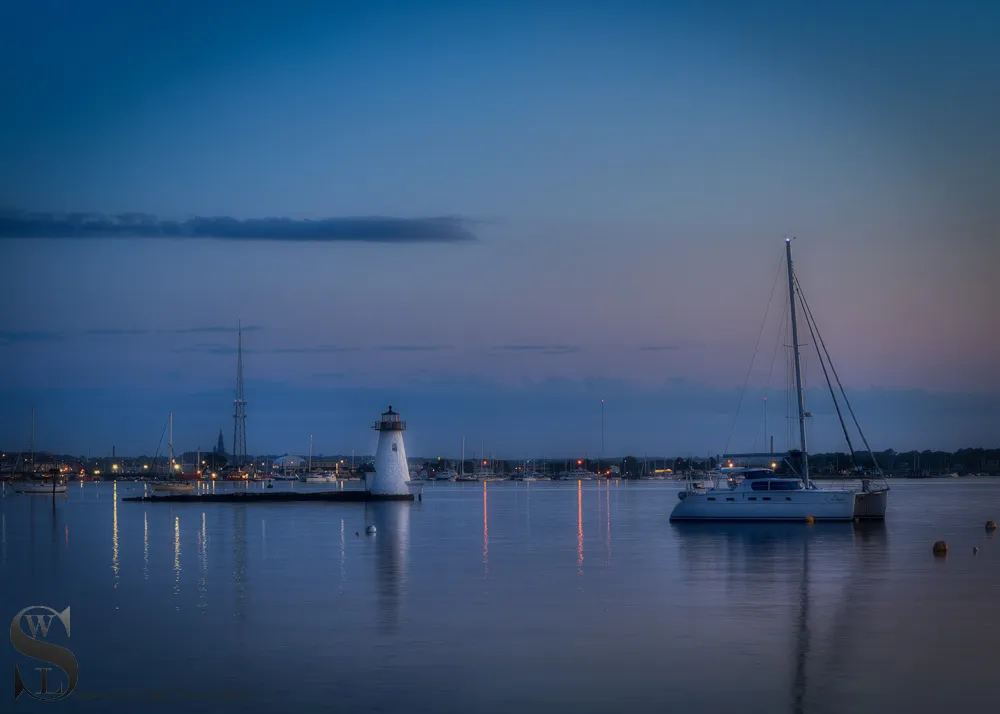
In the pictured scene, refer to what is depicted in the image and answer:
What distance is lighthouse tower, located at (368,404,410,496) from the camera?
8838cm

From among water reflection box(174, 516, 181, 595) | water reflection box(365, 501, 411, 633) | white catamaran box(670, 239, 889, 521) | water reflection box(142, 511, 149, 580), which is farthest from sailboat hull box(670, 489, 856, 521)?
water reflection box(142, 511, 149, 580)

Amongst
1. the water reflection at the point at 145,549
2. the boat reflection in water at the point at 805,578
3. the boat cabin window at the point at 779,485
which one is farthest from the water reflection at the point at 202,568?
the boat cabin window at the point at 779,485

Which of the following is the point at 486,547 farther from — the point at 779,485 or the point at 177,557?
the point at 779,485

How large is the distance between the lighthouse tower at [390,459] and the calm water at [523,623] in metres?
34.4

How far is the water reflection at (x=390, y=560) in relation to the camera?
28766 mm

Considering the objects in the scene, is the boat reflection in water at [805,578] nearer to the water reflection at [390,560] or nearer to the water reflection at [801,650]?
the water reflection at [801,650]

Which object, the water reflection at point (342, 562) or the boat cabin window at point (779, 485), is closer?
the water reflection at point (342, 562)

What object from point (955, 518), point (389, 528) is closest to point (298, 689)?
point (389, 528)

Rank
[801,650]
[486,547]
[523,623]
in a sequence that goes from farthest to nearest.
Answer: [486,547]
[523,623]
[801,650]

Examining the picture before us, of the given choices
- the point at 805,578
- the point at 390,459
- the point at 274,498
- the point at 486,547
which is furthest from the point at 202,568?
the point at 274,498

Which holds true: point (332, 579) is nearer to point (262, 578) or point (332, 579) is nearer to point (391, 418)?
point (262, 578)

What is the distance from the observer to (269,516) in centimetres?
7994

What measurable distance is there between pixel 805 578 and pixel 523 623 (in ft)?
42.9

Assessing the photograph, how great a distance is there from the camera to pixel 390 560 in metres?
43.8
